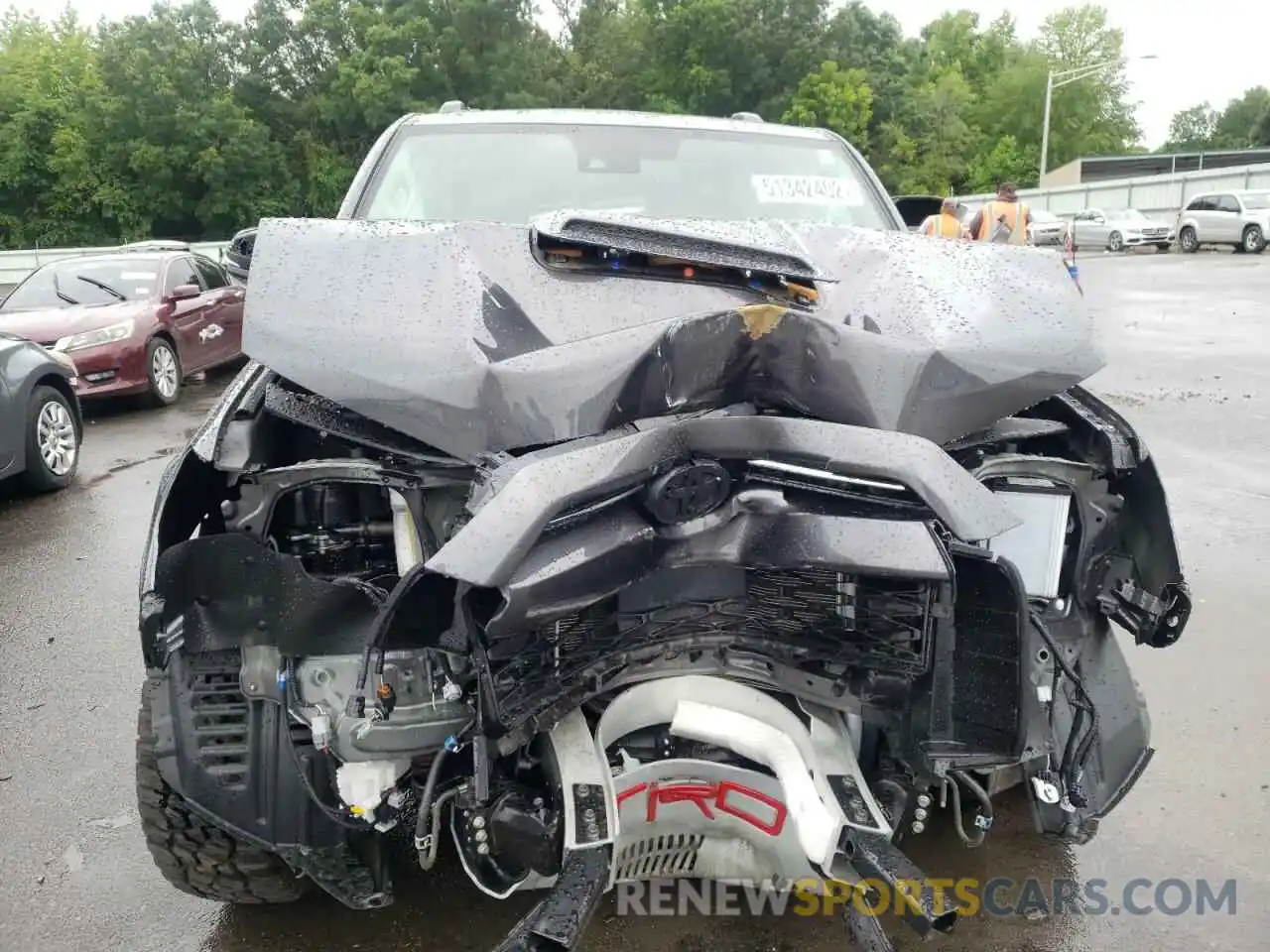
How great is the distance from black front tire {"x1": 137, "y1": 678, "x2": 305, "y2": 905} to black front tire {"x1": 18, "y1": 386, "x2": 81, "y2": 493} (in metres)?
4.68

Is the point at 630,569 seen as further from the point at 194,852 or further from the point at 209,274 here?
the point at 209,274

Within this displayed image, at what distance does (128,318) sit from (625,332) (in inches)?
329

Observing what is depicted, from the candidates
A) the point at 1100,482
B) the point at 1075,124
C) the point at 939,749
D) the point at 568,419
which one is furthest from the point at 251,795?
the point at 1075,124

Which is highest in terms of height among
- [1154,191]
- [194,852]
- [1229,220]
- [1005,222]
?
[1005,222]

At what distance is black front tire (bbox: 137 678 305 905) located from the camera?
2260 mm

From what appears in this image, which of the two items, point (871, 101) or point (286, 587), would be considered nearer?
point (286, 587)

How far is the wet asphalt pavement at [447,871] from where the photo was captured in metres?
2.42

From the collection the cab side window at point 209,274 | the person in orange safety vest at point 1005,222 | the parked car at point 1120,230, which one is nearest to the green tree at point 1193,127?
the parked car at point 1120,230

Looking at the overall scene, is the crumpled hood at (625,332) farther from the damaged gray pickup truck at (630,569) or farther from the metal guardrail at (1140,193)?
the metal guardrail at (1140,193)

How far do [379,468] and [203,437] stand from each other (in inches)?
17.2

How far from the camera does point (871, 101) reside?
4547cm

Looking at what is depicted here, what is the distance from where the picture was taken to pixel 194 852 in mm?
2268

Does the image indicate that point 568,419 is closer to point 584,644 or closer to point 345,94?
point 584,644

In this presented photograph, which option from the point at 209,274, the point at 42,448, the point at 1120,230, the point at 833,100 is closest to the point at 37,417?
the point at 42,448
